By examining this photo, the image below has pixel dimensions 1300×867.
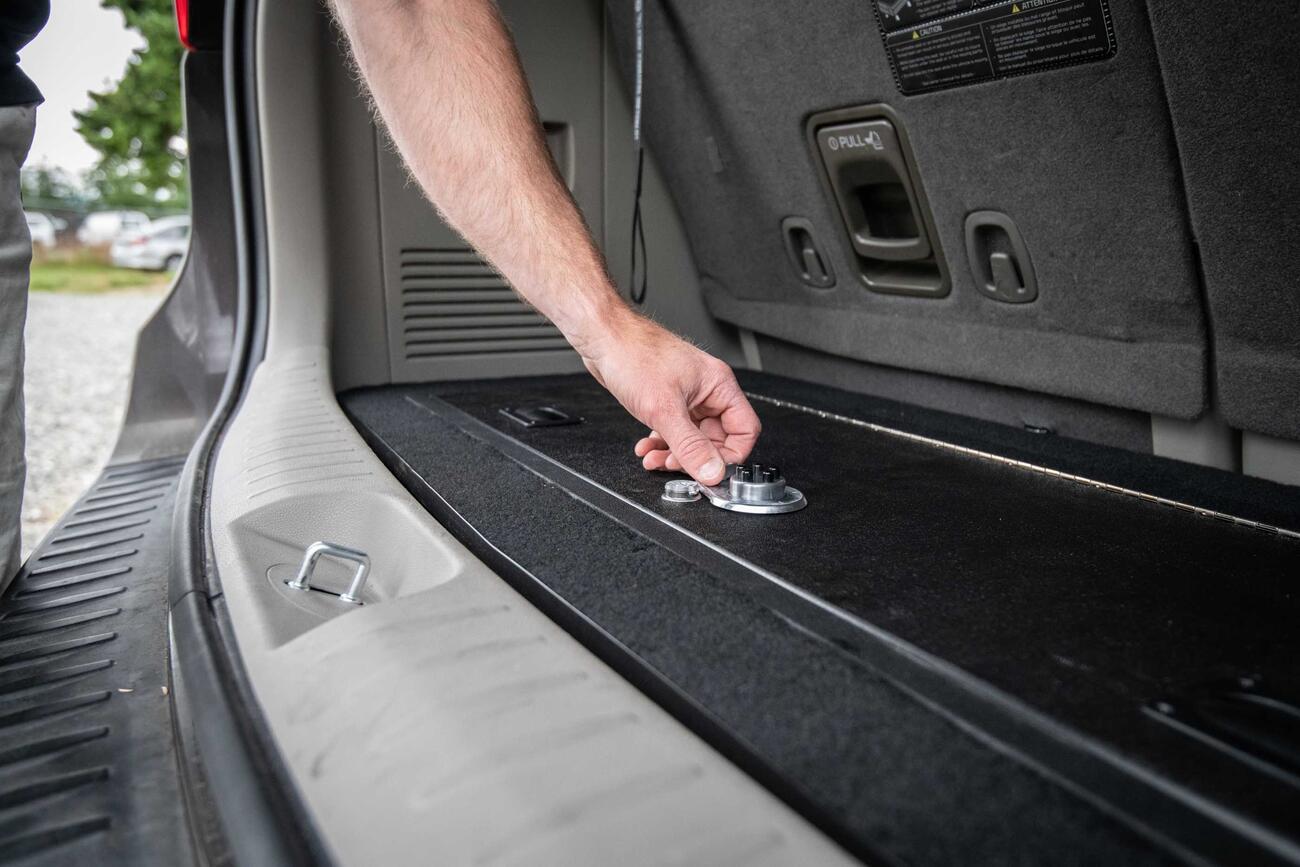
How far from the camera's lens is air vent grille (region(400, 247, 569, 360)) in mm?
1893

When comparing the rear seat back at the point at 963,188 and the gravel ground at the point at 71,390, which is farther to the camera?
the gravel ground at the point at 71,390

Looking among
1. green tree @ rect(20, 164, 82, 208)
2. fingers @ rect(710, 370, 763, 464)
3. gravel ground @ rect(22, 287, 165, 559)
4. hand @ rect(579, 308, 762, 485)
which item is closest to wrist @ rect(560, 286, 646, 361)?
hand @ rect(579, 308, 762, 485)

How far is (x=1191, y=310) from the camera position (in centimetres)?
120

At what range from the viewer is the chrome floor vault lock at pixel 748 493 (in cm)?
96

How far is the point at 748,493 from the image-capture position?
965mm

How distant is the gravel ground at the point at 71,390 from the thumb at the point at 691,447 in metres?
1.15

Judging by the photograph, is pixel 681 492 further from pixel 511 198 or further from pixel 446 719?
pixel 446 719

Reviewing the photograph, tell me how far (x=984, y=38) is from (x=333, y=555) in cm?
98

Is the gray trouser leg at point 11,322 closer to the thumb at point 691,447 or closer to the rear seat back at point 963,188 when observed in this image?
the thumb at point 691,447

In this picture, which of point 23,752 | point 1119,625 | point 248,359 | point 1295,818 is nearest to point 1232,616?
point 1119,625

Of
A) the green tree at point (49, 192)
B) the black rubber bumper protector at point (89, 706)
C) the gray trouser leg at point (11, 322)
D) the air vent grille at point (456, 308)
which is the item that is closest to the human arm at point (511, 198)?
the gray trouser leg at point (11, 322)

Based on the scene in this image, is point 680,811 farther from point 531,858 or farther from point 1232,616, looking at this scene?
point 1232,616

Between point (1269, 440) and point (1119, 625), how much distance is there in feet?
2.29

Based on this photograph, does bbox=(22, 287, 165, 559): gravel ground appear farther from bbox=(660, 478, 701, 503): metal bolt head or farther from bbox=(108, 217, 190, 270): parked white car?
bbox=(660, 478, 701, 503): metal bolt head
